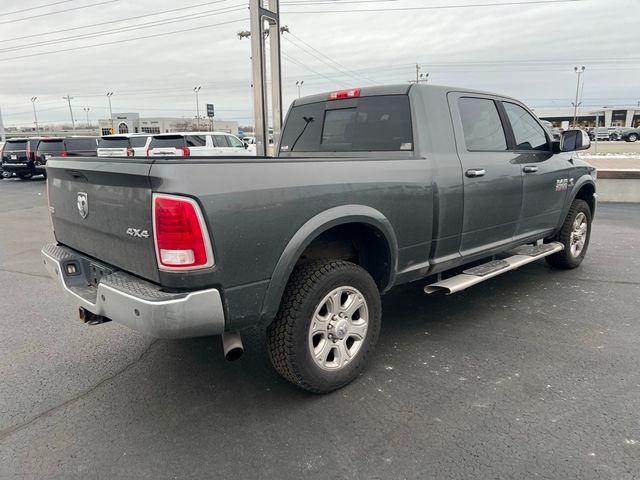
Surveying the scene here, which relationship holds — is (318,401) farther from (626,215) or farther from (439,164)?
(626,215)

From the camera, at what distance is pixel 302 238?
2746 mm

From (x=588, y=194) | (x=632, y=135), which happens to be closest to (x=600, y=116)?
(x=632, y=135)

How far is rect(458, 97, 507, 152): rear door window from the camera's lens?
4.04 meters

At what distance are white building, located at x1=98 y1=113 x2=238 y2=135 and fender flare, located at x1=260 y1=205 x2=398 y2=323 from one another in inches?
2251

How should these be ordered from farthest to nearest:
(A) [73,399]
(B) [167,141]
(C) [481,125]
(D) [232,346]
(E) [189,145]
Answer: (B) [167,141] < (E) [189,145] < (C) [481,125] < (A) [73,399] < (D) [232,346]

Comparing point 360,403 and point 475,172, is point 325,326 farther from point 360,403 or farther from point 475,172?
point 475,172

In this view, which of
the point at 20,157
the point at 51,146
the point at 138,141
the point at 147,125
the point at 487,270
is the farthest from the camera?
the point at 147,125

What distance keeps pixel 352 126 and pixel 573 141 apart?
2.51 meters

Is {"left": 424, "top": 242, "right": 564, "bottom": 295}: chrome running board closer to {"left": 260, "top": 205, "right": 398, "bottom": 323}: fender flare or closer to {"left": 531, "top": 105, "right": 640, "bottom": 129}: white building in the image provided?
{"left": 260, "top": 205, "right": 398, "bottom": 323}: fender flare

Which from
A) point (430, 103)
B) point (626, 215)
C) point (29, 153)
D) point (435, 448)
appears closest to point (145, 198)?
point (435, 448)

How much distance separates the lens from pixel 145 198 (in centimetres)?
241

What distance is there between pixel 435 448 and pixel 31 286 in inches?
194

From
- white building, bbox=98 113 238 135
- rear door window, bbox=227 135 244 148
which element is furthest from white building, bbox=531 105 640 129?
rear door window, bbox=227 135 244 148

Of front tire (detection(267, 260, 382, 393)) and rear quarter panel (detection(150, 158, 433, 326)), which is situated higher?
rear quarter panel (detection(150, 158, 433, 326))
